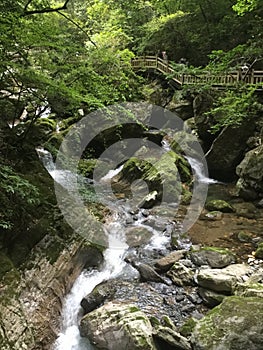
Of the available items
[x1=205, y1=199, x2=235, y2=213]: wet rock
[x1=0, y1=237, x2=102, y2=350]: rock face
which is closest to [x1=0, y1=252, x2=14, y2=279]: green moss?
[x1=0, y1=237, x2=102, y2=350]: rock face

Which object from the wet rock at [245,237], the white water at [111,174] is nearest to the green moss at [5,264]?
the wet rock at [245,237]

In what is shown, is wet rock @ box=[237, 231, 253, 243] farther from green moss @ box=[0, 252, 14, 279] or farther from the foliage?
green moss @ box=[0, 252, 14, 279]

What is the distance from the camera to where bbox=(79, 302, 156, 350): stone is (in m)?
4.13

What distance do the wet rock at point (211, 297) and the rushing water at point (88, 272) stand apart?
1.80m

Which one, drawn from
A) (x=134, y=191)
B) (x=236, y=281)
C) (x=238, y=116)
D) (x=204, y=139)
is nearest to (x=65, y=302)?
(x=236, y=281)

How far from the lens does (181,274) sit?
6.02 m

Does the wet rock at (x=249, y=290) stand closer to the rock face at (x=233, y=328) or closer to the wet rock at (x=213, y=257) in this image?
the rock face at (x=233, y=328)

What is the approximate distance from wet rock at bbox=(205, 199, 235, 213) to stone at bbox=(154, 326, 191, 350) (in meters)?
5.67

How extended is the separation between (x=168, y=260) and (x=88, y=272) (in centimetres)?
174

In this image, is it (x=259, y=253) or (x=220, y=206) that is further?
(x=220, y=206)

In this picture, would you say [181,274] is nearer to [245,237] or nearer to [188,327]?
[188,327]

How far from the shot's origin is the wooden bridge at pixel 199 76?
36.6 ft

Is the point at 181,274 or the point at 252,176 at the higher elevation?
the point at 252,176

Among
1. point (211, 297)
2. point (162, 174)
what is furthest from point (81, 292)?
point (162, 174)
